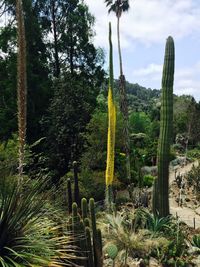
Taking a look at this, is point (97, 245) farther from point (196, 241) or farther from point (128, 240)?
point (196, 241)

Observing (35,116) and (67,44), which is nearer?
(35,116)

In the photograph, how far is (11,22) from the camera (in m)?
20.8

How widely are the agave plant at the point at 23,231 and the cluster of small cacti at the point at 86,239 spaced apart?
108 centimetres

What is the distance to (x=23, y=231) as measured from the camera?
449 centimetres

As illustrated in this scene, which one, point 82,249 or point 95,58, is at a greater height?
point 95,58

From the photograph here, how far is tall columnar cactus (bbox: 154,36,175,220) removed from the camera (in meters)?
10.4

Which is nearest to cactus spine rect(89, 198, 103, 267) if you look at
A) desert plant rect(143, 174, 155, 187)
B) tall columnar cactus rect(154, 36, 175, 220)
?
tall columnar cactus rect(154, 36, 175, 220)

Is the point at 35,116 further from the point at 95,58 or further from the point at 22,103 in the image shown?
the point at 22,103

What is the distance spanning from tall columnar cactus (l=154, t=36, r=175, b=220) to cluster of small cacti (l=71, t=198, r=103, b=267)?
4050 millimetres

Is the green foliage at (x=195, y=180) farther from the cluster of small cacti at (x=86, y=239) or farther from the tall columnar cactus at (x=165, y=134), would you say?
the cluster of small cacti at (x=86, y=239)

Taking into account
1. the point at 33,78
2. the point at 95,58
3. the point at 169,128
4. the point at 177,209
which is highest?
the point at 95,58

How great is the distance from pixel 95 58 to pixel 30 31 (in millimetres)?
4805

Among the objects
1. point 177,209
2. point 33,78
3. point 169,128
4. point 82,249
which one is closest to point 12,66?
point 33,78

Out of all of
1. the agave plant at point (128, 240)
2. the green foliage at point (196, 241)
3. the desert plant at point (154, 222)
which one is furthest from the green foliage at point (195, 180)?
the agave plant at point (128, 240)
